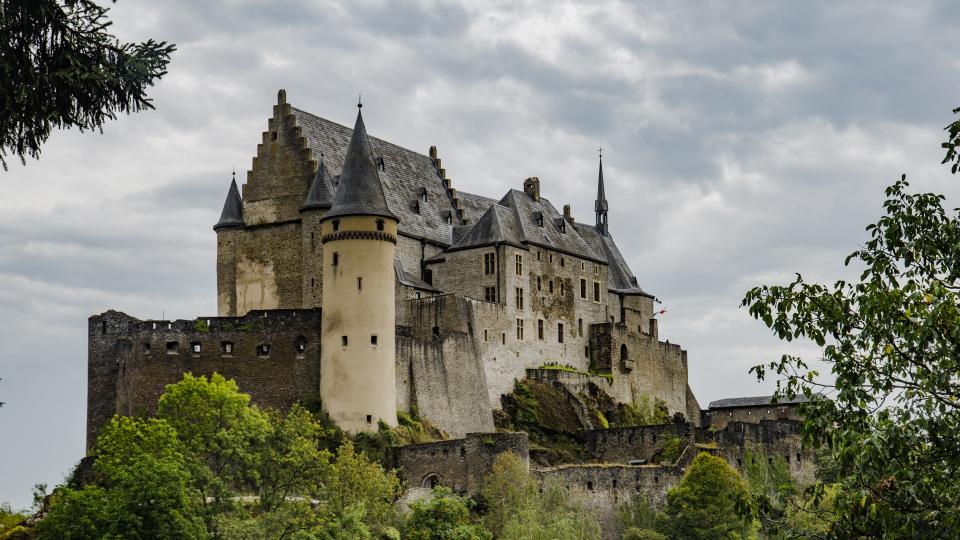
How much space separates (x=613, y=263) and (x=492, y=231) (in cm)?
1638

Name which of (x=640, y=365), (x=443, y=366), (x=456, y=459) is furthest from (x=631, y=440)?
(x=640, y=365)

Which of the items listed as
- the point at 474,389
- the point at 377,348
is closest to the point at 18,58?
the point at 377,348

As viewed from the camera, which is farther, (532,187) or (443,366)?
(532,187)

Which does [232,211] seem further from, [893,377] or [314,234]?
[893,377]

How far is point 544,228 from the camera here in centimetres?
8888

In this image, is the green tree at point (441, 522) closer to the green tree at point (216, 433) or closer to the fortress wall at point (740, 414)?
the green tree at point (216, 433)

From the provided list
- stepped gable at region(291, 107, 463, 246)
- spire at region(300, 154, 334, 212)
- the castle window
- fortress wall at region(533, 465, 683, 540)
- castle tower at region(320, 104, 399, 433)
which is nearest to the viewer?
fortress wall at region(533, 465, 683, 540)

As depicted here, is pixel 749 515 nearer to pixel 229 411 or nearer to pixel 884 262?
pixel 884 262

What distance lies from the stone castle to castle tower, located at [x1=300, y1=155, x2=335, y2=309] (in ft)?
0.28

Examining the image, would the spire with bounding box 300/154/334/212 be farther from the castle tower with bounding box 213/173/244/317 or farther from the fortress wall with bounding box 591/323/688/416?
the fortress wall with bounding box 591/323/688/416

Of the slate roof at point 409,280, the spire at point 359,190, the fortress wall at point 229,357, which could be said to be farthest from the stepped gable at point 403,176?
the fortress wall at point 229,357

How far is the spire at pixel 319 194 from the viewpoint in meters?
76.8

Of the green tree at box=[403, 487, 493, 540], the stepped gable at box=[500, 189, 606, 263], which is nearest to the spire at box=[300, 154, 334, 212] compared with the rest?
the stepped gable at box=[500, 189, 606, 263]

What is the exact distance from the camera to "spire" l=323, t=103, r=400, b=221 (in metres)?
68.7
